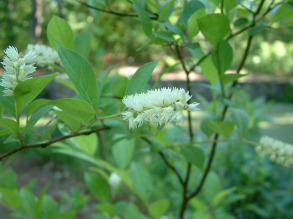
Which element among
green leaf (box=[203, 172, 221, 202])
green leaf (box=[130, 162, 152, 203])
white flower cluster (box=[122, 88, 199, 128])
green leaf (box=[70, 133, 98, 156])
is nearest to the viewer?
white flower cluster (box=[122, 88, 199, 128])

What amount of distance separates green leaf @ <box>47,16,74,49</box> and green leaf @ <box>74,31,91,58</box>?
0.12ft

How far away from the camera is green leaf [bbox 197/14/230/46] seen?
0.30 m

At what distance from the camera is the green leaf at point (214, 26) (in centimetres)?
30

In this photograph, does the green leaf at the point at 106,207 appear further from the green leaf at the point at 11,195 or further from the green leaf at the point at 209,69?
the green leaf at the point at 209,69

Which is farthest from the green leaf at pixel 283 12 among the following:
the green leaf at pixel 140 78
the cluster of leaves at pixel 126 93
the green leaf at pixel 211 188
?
the green leaf at pixel 211 188

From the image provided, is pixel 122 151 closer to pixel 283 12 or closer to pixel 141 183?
pixel 141 183

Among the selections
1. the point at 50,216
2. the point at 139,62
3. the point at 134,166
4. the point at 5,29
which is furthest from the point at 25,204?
the point at 139,62

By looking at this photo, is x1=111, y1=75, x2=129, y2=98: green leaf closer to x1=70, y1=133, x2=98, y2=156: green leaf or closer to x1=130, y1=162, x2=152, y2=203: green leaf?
x1=70, y1=133, x2=98, y2=156: green leaf

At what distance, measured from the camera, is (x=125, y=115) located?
23 cm

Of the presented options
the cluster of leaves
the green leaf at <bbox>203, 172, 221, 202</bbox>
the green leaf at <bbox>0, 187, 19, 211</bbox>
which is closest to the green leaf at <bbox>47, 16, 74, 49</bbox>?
the cluster of leaves

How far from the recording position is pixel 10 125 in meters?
0.24

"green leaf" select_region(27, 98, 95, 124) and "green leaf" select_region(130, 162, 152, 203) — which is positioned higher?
"green leaf" select_region(27, 98, 95, 124)

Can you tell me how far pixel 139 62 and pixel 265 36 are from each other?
97.3 inches

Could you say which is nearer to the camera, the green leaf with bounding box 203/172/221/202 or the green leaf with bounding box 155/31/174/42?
the green leaf with bounding box 155/31/174/42
